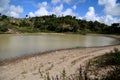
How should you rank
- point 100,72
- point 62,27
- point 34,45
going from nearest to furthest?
point 100,72
point 34,45
point 62,27

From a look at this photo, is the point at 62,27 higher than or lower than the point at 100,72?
higher

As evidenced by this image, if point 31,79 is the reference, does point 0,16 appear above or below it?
above

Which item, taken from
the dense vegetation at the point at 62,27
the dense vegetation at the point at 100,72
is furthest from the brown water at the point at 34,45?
the dense vegetation at the point at 62,27

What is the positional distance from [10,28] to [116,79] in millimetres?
95576

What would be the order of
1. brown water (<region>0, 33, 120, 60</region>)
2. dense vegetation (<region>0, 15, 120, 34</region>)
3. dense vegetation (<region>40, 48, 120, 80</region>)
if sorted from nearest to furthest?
1. dense vegetation (<region>40, 48, 120, 80</region>)
2. brown water (<region>0, 33, 120, 60</region>)
3. dense vegetation (<region>0, 15, 120, 34</region>)

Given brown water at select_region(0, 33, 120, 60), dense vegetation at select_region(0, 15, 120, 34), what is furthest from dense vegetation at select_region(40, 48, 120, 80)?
dense vegetation at select_region(0, 15, 120, 34)

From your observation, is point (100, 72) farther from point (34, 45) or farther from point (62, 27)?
point (62, 27)

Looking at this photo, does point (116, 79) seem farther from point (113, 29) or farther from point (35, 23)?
point (35, 23)

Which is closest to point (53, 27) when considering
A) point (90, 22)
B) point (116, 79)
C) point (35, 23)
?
point (35, 23)

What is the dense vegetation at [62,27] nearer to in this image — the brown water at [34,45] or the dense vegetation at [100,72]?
the brown water at [34,45]

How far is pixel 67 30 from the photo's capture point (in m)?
102

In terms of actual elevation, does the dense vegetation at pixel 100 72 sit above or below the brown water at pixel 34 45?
above

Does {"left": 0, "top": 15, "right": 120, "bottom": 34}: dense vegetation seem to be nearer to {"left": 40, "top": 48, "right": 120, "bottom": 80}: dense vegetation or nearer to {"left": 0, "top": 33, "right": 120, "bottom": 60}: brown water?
{"left": 0, "top": 33, "right": 120, "bottom": 60}: brown water

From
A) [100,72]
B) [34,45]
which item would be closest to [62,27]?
[34,45]
